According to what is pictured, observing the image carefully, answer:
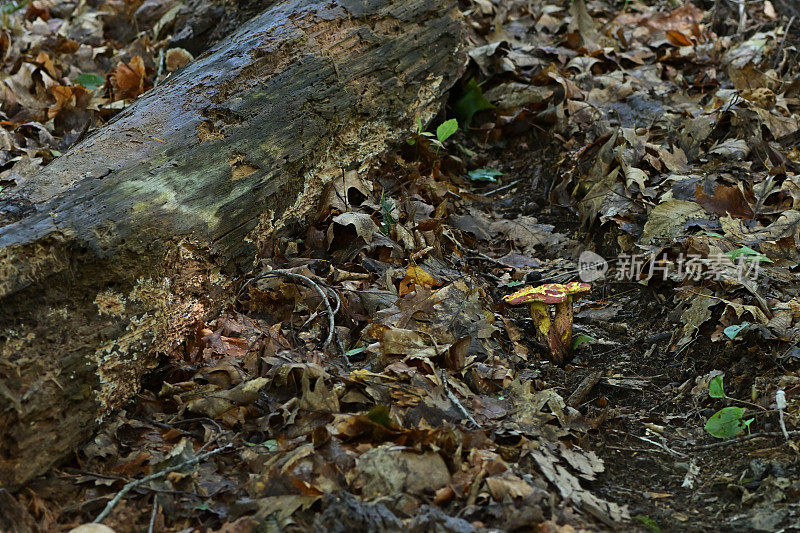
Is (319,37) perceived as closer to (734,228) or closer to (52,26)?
(734,228)

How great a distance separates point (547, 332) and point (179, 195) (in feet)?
6.38

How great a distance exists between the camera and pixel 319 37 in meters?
3.98

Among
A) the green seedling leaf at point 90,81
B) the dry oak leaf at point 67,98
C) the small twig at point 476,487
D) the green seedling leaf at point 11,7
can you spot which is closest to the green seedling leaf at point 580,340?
the small twig at point 476,487

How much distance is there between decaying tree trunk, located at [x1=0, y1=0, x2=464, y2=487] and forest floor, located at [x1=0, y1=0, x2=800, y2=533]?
6.7 inches

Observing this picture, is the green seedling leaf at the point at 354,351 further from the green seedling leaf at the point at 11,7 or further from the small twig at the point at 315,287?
the green seedling leaf at the point at 11,7

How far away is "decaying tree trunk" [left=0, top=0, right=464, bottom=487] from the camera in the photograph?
2492 millimetres

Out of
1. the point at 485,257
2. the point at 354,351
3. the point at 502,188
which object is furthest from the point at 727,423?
the point at 502,188

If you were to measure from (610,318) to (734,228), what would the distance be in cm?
83

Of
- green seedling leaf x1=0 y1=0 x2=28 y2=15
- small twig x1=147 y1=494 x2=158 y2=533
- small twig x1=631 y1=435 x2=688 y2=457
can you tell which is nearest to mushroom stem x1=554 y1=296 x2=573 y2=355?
small twig x1=631 y1=435 x2=688 y2=457

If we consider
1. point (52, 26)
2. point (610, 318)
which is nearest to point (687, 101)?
point (610, 318)

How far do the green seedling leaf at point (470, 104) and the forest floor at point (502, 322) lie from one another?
1.0 inches

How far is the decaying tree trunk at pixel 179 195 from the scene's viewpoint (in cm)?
249

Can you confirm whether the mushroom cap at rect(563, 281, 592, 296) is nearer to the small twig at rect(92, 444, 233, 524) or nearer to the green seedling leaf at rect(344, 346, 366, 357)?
the green seedling leaf at rect(344, 346, 366, 357)

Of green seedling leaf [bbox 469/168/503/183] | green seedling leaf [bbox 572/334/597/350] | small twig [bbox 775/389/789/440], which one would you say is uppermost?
green seedling leaf [bbox 469/168/503/183]
